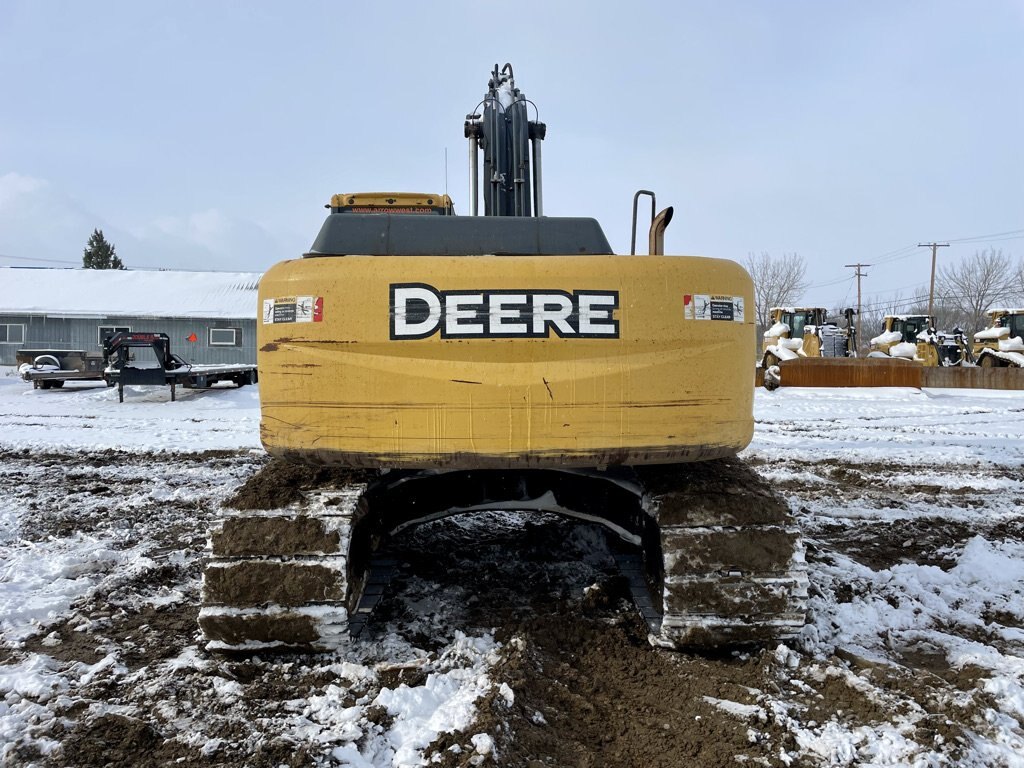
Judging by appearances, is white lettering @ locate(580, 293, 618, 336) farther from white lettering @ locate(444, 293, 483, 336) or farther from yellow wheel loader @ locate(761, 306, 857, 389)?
yellow wheel loader @ locate(761, 306, 857, 389)

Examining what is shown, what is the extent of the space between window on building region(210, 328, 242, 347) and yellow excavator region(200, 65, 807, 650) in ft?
92.9

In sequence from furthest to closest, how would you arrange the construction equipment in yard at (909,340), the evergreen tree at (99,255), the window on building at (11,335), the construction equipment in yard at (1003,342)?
the evergreen tree at (99,255)
the window on building at (11,335)
the construction equipment in yard at (909,340)
the construction equipment in yard at (1003,342)

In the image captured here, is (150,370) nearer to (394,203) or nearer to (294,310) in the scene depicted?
(394,203)

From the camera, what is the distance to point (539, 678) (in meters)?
2.95

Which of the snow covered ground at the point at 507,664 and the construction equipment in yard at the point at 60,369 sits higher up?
the construction equipment in yard at the point at 60,369

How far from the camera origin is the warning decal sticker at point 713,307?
290cm

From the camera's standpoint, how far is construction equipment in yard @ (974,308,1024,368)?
925 inches

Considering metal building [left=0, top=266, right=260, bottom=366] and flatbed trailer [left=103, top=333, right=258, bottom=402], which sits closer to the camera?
flatbed trailer [left=103, top=333, right=258, bottom=402]

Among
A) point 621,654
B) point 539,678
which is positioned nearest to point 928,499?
point 621,654

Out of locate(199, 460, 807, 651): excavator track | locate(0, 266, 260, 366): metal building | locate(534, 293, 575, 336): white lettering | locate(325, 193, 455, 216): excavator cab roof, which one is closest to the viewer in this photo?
locate(534, 293, 575, 336): white lettering

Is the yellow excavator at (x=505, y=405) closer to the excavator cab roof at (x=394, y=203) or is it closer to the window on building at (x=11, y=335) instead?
the excavator cab roof at (x=394, y=203)

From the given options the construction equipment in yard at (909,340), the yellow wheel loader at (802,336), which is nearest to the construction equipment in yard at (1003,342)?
the construction equipment in yard at (909,340)

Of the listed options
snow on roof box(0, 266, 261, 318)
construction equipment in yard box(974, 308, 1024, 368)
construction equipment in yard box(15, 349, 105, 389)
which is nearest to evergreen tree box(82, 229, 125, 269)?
snow on roof box(0, 266, 261, 318)

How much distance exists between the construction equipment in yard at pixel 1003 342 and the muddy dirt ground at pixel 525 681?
22984 millimetres
